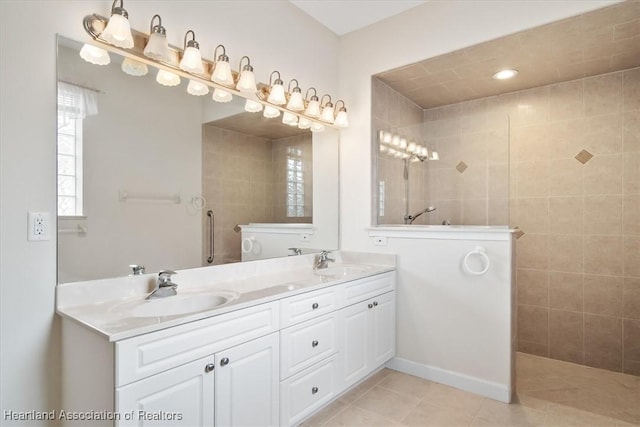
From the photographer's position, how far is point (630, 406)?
2.26m

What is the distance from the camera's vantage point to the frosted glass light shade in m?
2.16

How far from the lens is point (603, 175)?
2795mm

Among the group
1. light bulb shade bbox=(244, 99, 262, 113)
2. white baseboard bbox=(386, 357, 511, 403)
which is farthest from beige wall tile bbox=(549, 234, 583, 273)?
light bulb shade bbox=(244, 99, 262, 113)

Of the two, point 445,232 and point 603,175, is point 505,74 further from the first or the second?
point 445,232

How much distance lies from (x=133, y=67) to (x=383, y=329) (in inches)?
89.3

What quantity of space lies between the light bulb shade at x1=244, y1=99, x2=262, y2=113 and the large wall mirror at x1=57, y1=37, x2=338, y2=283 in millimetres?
39

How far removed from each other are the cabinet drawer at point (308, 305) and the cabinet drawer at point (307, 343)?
36mm

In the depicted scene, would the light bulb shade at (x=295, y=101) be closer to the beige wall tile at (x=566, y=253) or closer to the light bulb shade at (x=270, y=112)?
the light bulb shade at (x=270, y=112)

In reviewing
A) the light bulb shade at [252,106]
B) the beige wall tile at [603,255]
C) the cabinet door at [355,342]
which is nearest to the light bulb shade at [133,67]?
the light bulb shade at [252,106]

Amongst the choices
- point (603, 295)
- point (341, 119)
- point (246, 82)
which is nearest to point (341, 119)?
point (341, 119)

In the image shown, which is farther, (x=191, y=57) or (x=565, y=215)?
(x=565, y=215)

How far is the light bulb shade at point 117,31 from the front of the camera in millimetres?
1556

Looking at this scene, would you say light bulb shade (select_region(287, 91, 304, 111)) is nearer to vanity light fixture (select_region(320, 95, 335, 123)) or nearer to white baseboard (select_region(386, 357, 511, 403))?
vanity light fixture (select_region(320, 95, 335, 123))

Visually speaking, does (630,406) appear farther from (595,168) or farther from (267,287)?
(267,287)
